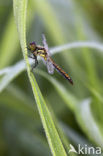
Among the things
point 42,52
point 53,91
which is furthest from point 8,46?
point 42,52

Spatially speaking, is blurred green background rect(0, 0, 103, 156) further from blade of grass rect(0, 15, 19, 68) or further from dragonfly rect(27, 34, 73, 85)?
dragonfly rect(27, 34, 73, 85)

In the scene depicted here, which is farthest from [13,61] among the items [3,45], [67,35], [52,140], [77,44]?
[52,140]

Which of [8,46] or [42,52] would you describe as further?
[8,46]

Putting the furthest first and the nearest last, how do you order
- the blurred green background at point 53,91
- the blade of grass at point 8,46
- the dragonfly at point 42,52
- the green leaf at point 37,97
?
the blade of grass at point 8,46 < the blurred green background at point 53,91 < the dragonfly at point 42,52 < the green leaf at point 37,97

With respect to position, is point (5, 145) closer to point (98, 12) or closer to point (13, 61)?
point (13, 61)

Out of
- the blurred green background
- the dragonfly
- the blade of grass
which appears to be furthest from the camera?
the blade of grass

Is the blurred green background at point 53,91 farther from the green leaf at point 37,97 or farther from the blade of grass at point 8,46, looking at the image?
the green leaf at point 37,97

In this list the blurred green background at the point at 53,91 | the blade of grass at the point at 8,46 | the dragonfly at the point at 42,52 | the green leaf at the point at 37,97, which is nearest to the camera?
the green leaf at the point at 37,97

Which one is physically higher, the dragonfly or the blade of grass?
the blade of grass

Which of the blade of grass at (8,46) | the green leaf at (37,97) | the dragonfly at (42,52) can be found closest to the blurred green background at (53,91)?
the blade of grass at (8,46)

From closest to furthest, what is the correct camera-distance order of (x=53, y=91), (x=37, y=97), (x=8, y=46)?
(x=37, y=97)
(x=8, y=46)
(x=53, y=91)

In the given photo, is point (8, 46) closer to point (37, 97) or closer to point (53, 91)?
point (53, 91)

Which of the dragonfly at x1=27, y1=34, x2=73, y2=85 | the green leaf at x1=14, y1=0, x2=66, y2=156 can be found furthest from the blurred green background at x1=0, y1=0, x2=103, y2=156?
the green leaf at x1=14, y1=0, x2=66, y2=156

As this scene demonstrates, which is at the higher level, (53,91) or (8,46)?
(8,46)
